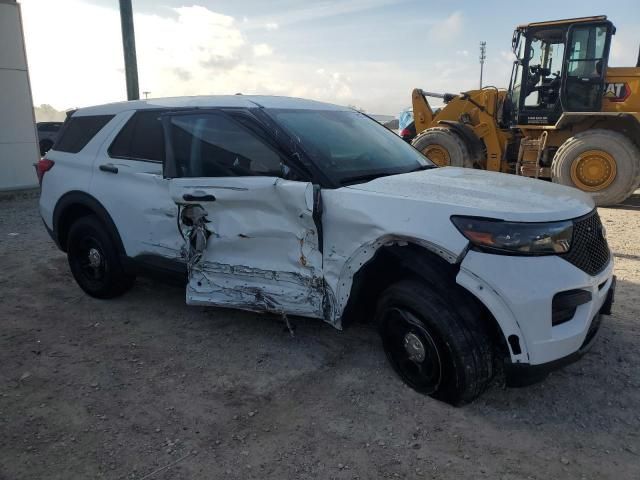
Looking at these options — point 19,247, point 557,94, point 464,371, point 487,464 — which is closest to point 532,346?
point 464,371

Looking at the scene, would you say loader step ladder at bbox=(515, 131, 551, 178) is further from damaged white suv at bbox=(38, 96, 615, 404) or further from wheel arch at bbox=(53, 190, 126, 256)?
wheel arch at bbox=(53, 190, 126, 256)

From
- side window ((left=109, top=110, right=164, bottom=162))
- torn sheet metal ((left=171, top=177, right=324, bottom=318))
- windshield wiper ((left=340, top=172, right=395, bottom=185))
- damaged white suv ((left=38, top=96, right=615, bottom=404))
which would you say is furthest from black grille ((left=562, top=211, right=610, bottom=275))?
side window ((left=109, top=110, right=164, bottom=162))

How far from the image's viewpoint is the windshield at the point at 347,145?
10.6 ft

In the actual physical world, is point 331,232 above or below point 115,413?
above

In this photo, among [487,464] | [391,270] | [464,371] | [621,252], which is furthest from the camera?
[621,252]

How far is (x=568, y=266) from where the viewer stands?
2.54 m

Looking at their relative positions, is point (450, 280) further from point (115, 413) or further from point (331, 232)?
point (115, 413)

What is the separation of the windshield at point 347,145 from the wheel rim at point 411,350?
909 mm

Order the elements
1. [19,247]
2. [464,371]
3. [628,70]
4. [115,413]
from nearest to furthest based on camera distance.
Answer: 1. [464,371]
2. [115,413]
3. [19,247]
4. [628,70]

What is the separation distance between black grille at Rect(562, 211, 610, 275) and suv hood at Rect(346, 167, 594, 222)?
7 cm

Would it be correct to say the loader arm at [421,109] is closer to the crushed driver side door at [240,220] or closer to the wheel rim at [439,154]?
the wheel rim at [439,154]

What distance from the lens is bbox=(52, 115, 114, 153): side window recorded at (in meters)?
4.44

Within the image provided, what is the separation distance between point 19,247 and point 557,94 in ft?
30.0

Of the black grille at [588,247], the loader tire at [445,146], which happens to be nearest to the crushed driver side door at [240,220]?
the black grille at [588,247]
